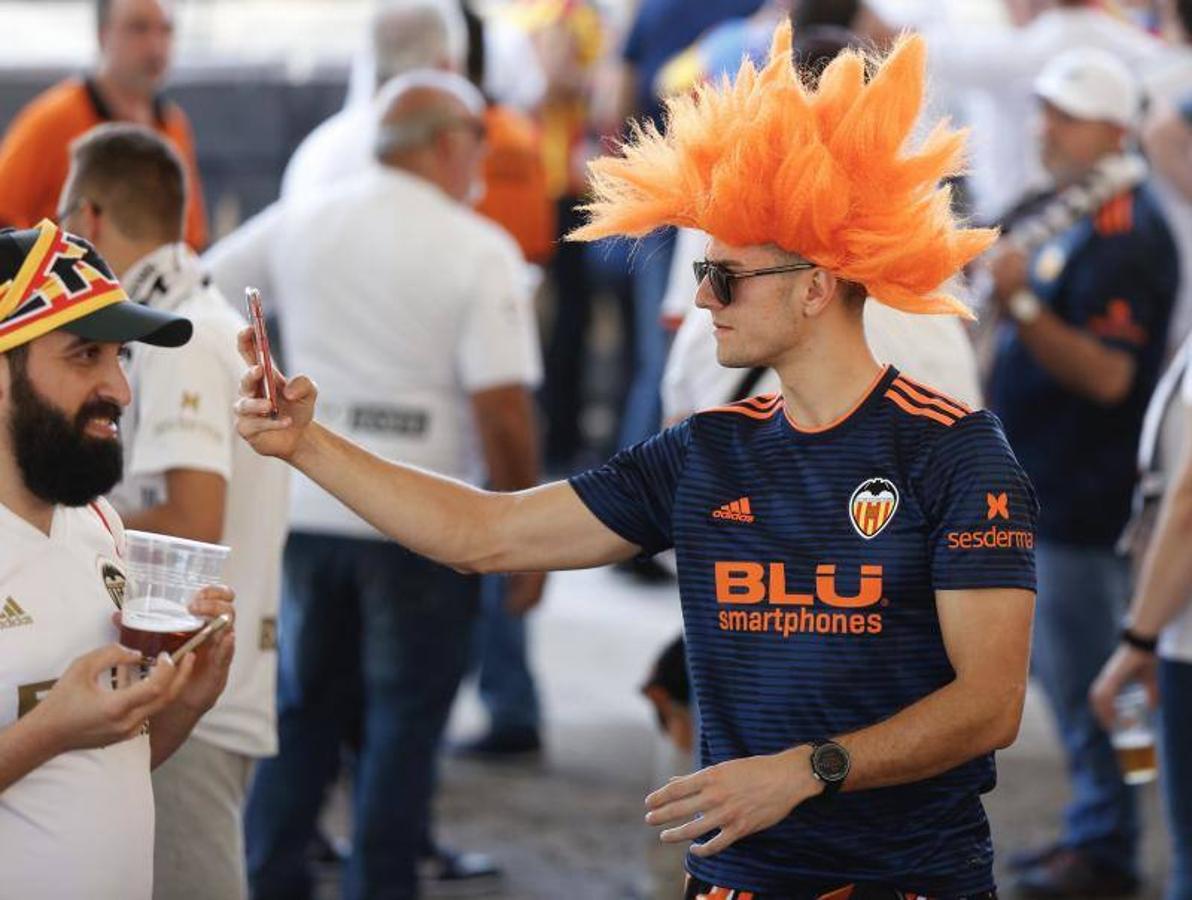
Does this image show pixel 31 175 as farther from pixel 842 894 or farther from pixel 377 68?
pixel 842 894

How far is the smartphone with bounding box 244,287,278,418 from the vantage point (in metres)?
3.24

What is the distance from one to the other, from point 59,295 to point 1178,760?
9.27ft

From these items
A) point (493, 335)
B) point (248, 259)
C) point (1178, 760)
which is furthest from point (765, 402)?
point (248, 259)

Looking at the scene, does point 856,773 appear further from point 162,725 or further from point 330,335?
point 330,335

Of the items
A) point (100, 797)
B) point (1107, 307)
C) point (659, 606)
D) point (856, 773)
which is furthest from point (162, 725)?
point (659, 606)

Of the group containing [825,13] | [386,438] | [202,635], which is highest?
[825,13]

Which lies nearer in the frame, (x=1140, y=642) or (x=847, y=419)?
(x=847, y=419)

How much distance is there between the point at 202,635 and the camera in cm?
323

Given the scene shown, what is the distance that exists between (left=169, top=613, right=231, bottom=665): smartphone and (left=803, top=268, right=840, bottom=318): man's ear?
3.39 feet

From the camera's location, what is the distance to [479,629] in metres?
7.45

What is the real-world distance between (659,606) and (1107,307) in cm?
368

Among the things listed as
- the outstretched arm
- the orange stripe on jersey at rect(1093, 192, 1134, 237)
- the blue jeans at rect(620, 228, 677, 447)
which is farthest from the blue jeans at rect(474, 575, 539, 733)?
the outstretched arm

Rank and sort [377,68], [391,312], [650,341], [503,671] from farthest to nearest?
[650,341] < [503,671] < [377,68] < [391,312]

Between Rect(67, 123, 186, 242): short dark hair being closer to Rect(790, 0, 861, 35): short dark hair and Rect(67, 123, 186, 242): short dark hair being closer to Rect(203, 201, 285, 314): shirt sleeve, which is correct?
Rect(203, 201, 285, 314): shirt sleeve
